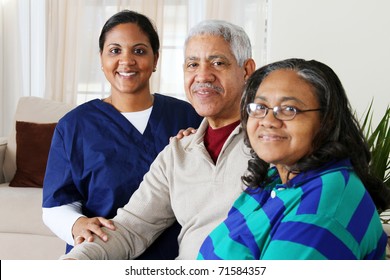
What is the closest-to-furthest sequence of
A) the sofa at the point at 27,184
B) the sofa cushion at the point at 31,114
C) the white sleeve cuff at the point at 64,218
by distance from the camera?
the white sleeve cuff at the point at 64,218 → the sofa at the point at 27,184 → the sofa cushion at the point at 31,114

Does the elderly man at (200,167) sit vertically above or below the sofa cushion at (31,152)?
above

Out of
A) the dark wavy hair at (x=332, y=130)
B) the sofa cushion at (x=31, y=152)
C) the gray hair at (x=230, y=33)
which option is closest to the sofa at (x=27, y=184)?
the sofa cushion at (x=31, y=152)

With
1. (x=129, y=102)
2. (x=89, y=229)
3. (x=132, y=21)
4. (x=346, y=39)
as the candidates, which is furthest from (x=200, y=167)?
(x=346, y=39)

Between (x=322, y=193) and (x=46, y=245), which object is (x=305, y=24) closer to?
(x=46, y=245)

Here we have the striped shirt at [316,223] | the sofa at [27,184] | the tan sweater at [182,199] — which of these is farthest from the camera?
the sofa at [27,184]

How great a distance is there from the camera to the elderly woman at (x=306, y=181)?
1052mm

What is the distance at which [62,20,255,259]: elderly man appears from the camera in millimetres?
1596

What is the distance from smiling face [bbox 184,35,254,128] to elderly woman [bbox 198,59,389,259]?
0.99 feet

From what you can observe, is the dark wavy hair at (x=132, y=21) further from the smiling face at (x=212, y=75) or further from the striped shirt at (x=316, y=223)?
the striped shirt at (x=316, y=223)

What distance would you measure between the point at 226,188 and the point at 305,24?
9.14 ft

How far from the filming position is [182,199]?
1.65m

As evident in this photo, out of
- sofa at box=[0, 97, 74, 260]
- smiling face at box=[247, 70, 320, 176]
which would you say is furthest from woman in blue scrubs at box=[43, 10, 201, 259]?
sofa at box=[0, 97, 74, 260]

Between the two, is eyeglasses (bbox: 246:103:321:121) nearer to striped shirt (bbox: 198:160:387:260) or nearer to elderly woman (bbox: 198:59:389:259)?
elderly woman (bbox: 198:59:389:259)

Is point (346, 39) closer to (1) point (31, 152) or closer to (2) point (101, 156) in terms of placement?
(1) point (31, 152)
